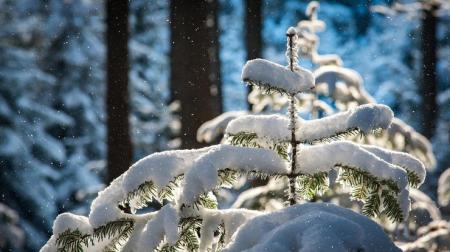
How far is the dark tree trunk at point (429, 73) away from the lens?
32.1 ft

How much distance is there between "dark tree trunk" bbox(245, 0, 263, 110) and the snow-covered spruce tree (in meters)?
6.42

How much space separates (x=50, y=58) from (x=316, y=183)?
8.95 m

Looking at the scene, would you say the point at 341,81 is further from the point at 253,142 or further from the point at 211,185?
the point at 211,185

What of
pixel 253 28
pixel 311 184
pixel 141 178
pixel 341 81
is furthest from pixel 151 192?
pixel 253 28

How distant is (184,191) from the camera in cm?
159

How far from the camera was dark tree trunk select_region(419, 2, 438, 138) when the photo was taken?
9.80m

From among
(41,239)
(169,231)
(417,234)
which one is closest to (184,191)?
(169,231)

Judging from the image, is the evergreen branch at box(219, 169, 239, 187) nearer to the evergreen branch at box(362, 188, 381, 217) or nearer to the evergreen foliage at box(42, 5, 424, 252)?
the evergreen foliage at box(42, 5, 424, 252)

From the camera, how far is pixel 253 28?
871 cm

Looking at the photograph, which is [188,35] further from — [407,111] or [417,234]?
[407,111]

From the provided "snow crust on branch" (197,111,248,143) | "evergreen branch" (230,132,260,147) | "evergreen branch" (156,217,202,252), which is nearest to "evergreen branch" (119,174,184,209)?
"evergreen branch" (156,217,202,252)

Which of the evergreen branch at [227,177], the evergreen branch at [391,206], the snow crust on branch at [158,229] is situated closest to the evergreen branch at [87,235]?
the snow crust on branch at [158,229]

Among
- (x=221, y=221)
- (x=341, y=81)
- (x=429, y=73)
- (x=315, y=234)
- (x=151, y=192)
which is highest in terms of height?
(x=315, y=234)

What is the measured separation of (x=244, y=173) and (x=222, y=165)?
0.11 meters
